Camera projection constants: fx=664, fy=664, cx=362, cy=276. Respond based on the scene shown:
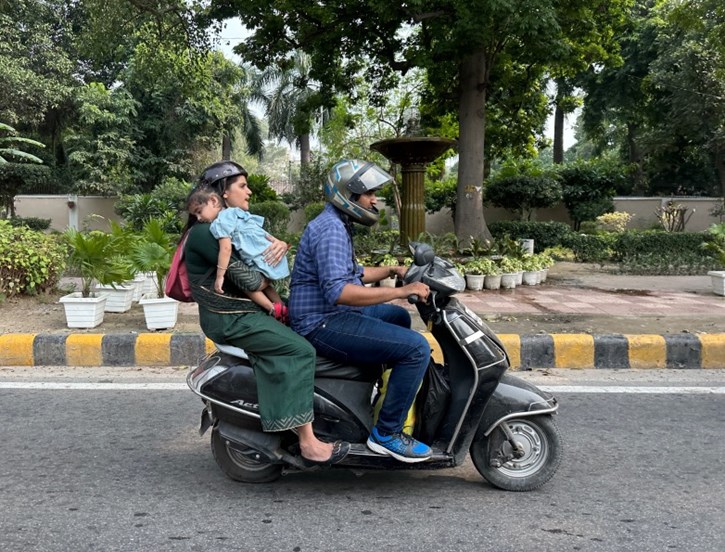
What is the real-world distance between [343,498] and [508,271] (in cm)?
725

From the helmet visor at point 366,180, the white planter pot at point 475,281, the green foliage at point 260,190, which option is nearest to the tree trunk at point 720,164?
the green foliage at point 260,190

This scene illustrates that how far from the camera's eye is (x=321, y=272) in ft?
9.37

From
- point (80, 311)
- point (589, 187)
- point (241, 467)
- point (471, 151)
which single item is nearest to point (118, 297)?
point (80, 311)

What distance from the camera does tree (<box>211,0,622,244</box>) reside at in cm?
1009

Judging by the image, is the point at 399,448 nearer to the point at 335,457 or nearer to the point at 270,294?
the point at 335,457

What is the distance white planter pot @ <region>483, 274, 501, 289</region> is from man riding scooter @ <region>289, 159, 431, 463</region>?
22.1 feet

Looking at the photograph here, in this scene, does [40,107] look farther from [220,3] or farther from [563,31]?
[563,31]

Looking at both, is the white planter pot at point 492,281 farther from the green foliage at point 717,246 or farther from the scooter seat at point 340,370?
the scooter seat at point 340,370

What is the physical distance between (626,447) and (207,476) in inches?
90.5

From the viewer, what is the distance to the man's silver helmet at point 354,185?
2.95m

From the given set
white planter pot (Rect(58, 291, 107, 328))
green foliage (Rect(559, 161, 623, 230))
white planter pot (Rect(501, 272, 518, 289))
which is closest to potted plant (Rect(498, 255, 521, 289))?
white planter pot (Rect(501, 272, 518, 289))

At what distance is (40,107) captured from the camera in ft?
76.6

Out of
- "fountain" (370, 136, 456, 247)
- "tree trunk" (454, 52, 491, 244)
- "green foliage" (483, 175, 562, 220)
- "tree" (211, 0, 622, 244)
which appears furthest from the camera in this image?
"green foliage" (483, 175, 562, 220)

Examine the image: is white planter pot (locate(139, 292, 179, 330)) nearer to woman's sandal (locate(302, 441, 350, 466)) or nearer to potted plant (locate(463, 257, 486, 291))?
woman's sandal (locate(302, 441, 350, 466))
